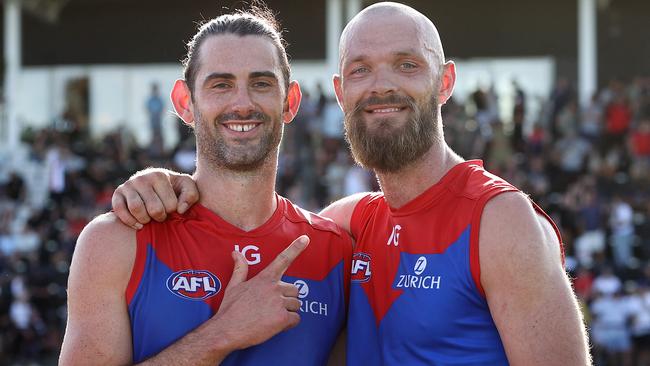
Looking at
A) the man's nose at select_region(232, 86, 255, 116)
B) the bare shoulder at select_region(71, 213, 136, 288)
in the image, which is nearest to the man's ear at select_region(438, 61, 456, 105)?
the man's nose at select_region(232, 86, 255, 116)

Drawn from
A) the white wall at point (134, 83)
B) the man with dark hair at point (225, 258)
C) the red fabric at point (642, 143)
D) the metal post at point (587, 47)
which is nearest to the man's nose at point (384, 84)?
the man with dark hair at point (225, 258)

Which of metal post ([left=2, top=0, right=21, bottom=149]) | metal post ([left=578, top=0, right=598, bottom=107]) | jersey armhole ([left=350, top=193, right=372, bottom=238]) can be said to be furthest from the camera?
metal post ([left=2, top=0, right=21, bottom=149])

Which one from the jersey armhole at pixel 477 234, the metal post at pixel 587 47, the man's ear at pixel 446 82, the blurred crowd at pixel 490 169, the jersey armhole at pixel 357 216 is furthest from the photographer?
the metal post at pixel 587 47

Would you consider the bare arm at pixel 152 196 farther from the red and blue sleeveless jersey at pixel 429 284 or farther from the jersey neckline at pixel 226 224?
the red and blue sleeveless jersey at pixel 429 284

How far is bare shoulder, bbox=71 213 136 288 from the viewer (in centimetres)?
359

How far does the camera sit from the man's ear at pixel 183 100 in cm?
412

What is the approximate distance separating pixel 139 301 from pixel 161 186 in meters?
0.53

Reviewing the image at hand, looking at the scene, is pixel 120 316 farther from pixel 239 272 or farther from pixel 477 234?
pixel 477 234

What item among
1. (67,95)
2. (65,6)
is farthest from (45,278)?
(65,6)

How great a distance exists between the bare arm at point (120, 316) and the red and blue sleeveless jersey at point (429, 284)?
0.38 meters

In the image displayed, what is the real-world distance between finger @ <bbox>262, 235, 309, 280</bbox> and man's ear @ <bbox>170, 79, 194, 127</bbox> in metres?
0.75

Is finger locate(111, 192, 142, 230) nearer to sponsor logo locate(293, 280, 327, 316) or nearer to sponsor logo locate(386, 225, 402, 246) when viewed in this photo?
sponsor logo locate(293, 280, 327, 316)

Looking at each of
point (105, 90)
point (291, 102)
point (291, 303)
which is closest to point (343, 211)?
point (291, 102)

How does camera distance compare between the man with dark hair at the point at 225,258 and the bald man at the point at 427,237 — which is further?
the man with dark hair at the point at 225,258
